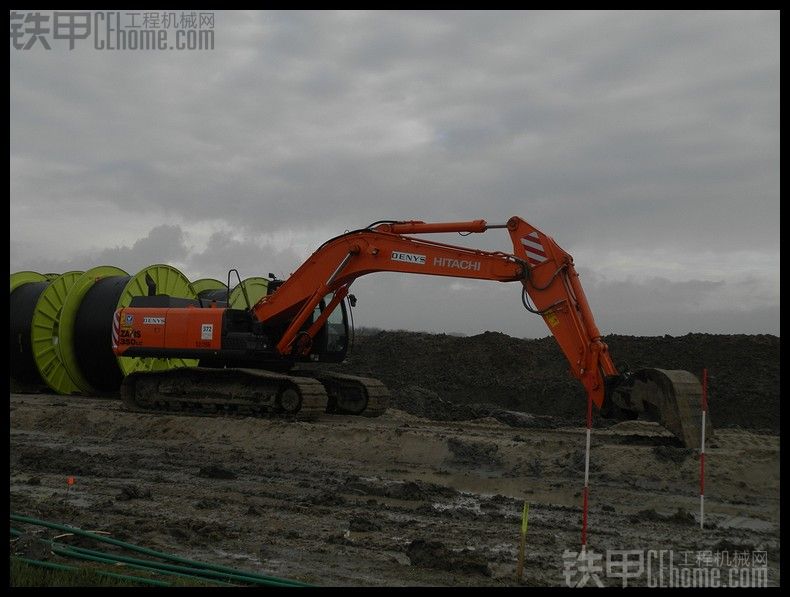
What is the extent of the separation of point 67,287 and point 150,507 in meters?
11.1

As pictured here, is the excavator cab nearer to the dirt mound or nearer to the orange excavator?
the orange excavator

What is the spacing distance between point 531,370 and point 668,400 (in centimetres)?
1148

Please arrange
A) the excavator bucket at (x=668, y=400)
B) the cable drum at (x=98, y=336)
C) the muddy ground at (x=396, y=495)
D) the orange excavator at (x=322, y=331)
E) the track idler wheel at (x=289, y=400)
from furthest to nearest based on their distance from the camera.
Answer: the cable drum at (x=98, y=336), the track idler wheel at (x=289, y=400), the orange excavator at (x=322, y=331), the excavator bucket at (x=668, y=400), the muddy ground at (x=396, y=495)

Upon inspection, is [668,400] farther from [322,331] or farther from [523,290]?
[322,331]

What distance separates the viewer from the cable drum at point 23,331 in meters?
16.2

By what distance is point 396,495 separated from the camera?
7801 millimetres

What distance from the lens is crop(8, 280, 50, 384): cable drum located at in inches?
639

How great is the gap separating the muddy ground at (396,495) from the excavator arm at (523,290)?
621 millimetres

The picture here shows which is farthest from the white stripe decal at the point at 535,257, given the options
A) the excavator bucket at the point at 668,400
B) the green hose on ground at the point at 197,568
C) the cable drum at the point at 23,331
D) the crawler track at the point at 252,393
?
the cable drum at the point at 23,331

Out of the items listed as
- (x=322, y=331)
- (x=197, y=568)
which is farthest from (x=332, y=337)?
(x=197, y=568)

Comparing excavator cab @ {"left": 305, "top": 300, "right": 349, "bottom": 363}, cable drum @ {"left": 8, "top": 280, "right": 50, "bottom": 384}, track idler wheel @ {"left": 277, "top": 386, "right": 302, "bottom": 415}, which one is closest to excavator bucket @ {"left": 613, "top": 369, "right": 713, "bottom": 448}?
track idler wheel @ {"left": 277, "top": 386, "right": 302, "bottom": 415}

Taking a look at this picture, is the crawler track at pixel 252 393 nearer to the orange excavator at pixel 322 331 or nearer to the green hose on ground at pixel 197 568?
the orange excavator at pixel 322 331

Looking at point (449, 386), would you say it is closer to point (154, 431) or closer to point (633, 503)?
point (154, 431)

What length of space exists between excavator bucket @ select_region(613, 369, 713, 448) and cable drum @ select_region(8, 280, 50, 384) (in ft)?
42.0
